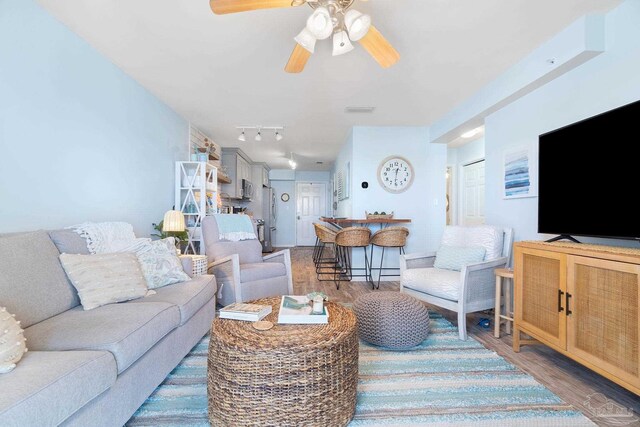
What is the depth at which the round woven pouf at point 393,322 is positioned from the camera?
2.07 meters

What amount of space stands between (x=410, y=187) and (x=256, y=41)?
10.4ft

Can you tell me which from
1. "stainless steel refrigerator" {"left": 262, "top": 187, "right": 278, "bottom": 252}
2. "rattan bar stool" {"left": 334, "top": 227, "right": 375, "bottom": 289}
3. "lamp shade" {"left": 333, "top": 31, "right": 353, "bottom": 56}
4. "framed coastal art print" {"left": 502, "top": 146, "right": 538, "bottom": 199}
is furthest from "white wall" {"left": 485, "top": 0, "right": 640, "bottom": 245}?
"stainless steel refrigerator" {"left": 262, "top": 187, "right": 278, "bottom": 252}

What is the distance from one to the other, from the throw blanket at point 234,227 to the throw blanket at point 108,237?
1.03 m

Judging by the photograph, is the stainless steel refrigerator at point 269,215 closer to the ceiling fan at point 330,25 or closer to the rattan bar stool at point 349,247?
the rattan bar stool at point 349,247

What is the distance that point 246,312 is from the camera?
5.00ft

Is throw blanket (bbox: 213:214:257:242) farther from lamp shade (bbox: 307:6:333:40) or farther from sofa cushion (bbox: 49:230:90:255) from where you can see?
lamp shade (bbox: 307:6:333:40)

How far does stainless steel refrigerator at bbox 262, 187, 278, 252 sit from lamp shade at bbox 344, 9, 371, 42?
6.64 m

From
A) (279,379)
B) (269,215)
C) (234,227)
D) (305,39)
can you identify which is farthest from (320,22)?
(269,215)

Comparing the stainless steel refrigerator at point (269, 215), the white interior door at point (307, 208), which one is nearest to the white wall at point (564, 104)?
the stainless steel refrigerator at point (269, 215)

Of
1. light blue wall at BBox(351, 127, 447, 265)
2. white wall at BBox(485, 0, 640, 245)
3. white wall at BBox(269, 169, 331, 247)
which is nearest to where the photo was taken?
white wall at BBox(485, 0, 640, 245)

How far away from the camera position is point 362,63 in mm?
2629

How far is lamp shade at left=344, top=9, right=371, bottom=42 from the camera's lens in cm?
169

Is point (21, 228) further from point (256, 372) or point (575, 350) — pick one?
point (575, 350)

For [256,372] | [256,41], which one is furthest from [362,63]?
[256,372]
